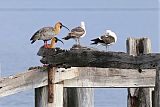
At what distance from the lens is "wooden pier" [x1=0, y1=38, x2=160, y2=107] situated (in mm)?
5902

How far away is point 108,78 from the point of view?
6797mm

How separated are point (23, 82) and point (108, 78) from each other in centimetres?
109

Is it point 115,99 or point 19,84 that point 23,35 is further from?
point 19,84

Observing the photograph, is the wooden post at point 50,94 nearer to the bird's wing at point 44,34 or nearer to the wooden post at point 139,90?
the wooden post at point 139,90

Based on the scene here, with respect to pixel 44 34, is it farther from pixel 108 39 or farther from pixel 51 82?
pixel 108 39

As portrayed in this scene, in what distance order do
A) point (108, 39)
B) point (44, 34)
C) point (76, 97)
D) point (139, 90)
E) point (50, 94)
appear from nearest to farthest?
point (50, 94), point (139, 90), point (76, 97), point (44, 34), point (108, 39)

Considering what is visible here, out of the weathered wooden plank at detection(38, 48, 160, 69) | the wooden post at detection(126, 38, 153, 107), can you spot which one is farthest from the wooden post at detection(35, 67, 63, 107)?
the wooden post at detection(126, 38, 153, 107)

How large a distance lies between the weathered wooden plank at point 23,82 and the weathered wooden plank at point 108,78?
0.37 m

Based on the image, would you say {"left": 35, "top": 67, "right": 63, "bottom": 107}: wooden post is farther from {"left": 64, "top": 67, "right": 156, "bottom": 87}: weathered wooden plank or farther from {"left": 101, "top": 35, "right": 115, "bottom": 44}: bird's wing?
{"left": 101, "top": 35, "right": 115, "bottom": 44}: bird's wing

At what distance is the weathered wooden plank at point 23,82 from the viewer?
19.0 ft

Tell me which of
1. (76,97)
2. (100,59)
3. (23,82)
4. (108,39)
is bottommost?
(76,97)

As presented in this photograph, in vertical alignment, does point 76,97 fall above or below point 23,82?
below

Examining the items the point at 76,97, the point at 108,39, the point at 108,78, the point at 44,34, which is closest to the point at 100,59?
the point at 108,78

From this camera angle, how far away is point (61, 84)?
6570 mm
